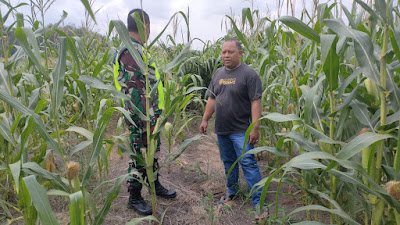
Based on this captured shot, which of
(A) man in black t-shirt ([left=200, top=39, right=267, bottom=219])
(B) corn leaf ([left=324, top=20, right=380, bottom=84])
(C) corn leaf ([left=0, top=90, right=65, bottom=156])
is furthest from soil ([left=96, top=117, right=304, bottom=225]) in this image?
(C) corn leaf ([left=0, top=90, right=65, bottom=156])

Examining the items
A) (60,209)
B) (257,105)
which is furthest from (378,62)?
(60,209)

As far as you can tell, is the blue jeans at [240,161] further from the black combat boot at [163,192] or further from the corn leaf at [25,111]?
the corn leaf at [25,111]

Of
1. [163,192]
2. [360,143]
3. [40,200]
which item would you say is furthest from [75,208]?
[163,192]

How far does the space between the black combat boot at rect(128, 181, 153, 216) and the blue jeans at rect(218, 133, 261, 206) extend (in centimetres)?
77

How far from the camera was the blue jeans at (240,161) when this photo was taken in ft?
8.03

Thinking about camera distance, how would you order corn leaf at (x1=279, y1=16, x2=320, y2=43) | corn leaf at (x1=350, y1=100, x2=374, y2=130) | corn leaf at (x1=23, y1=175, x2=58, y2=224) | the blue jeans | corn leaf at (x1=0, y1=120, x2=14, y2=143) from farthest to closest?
the blue jeans
corn leaf at (x1=0, y1=120, x2=14, y2=143)
corn leaf at (x1=350, y1=100, x2=374, y2=130)
corn leaf at (x1=279, y1=16, x2=320, y2=43)
corn leaf at (x1=23, y1=175, x2=58, y2=224)

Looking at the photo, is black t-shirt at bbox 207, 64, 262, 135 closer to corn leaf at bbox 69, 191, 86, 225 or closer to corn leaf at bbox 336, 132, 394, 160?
corn leaf at bbox 336, 132, 394, 160

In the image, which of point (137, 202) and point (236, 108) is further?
point (236, 108)

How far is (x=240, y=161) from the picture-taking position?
253cm

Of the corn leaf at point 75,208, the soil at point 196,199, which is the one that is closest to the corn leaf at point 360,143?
the soil at point 196,199

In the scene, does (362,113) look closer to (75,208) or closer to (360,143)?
(360,143)

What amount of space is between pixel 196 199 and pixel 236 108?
3.01 feet

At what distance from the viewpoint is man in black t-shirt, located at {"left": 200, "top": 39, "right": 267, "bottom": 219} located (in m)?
2.46

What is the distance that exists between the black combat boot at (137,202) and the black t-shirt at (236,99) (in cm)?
88
